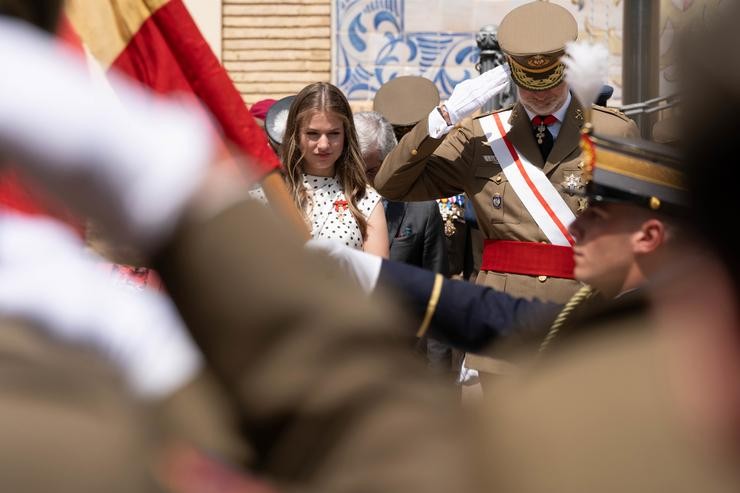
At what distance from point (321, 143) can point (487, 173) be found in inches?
29.8

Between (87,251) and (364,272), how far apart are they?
38.2 inches

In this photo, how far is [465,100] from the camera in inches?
195

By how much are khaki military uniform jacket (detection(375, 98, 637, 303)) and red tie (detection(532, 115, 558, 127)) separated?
0.09ft

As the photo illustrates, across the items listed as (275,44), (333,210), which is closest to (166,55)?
(333,210)

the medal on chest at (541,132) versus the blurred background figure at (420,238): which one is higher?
the medal on chest at (541,132)

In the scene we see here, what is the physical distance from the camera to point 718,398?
2.62ft

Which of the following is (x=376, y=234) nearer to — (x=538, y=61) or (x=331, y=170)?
(x=331, y=170)

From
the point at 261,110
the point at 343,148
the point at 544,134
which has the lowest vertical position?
the point at 261,110

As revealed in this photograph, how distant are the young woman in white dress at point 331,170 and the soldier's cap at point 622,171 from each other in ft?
8.15

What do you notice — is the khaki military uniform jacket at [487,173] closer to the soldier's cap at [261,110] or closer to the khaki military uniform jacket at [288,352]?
the soldier's cap at [261,110]

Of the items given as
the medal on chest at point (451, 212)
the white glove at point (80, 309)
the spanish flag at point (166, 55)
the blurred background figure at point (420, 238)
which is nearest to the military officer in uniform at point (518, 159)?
the blurred background figure at point (420, 238)

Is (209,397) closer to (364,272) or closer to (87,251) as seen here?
(87,251)

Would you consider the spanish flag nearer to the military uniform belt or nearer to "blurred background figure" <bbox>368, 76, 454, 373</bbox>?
the military uniform belt

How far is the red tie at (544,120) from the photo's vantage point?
4.92 m
